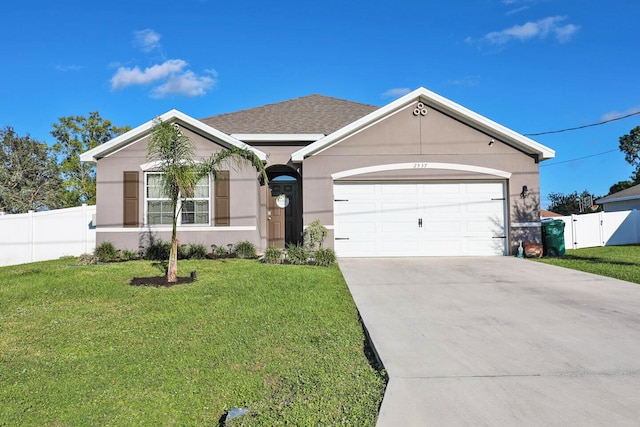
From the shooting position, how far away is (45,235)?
12672mm

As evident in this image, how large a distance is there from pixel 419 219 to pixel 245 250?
5.34 m

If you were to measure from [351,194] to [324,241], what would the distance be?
1.69m

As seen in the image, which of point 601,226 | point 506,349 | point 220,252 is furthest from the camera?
point 601,226

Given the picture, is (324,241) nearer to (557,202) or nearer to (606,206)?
(606,206)

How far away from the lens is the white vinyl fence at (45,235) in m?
12.4

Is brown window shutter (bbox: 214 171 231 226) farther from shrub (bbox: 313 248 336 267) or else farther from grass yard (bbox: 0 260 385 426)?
grass yard (bbox: 0 260 385 426)

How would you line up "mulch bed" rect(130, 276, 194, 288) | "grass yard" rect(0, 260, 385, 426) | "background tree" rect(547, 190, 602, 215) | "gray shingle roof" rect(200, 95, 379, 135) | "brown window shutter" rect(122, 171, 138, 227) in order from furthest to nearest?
"background tree" rect(547, 190, 602, 215), "gray shingle roof" rect(200, 95, 379, 135), "brown window shutter" rect(122, 171, 138, 227), "mulch bed" rect(130, 276, 194, 288), "grass yard" rect(0, 260, 385, 426)

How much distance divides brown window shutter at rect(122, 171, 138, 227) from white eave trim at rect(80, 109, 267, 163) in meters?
0.89

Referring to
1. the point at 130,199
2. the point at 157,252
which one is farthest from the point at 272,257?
the point at 130,199

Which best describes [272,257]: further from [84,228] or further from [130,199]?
[84,228]

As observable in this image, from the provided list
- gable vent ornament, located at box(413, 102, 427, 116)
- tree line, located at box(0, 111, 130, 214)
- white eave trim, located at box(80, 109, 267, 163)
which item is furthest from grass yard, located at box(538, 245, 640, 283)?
tree line, located at box(0, 111, 130, 214)

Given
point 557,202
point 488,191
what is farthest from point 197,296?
point 557,202

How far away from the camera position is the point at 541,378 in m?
3.46

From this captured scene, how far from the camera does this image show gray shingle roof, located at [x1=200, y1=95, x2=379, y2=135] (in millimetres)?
13641
